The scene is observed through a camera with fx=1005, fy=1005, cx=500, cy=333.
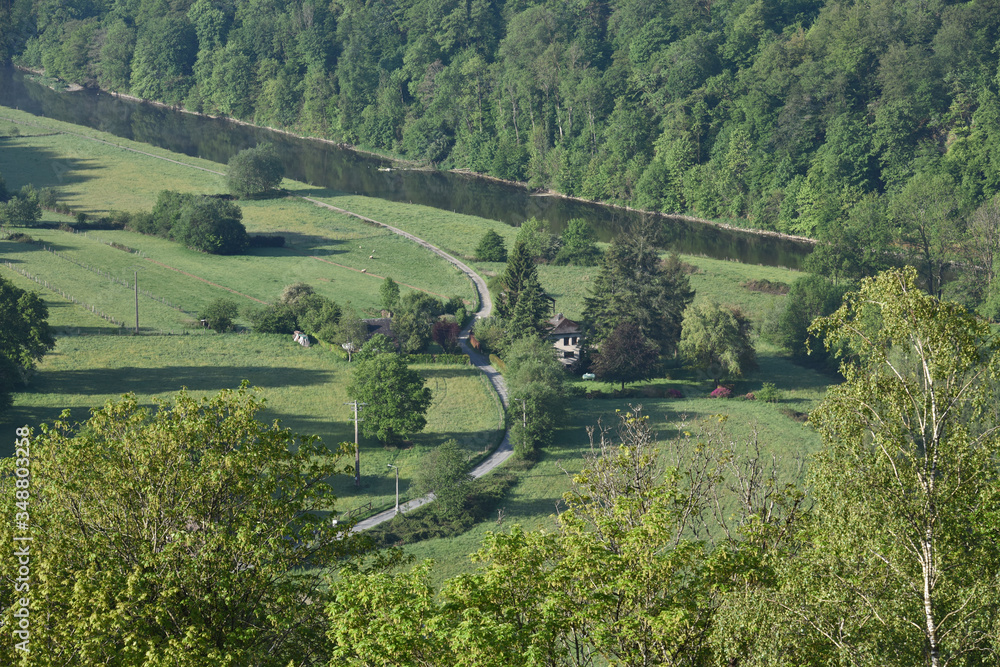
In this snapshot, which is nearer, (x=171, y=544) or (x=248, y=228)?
(x=171, y=544)

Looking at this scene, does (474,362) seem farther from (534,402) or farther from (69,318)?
(69,318)

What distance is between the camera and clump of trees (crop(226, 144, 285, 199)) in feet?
404

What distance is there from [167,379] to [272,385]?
6708 millimetres

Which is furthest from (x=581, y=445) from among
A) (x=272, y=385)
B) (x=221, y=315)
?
(x=221, y=315)

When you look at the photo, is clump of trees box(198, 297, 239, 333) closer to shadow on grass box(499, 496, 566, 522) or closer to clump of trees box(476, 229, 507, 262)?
clump of trees box(476, 229, 507, 262)

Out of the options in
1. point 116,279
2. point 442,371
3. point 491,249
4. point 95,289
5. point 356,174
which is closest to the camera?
point 442,371

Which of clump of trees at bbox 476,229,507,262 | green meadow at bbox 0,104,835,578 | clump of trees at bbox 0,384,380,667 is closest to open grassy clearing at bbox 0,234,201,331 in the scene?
green meadow at bbox 0,104,835,578

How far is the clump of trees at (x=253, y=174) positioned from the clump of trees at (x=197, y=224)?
61.3 feet

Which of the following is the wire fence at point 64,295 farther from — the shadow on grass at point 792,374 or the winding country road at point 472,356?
the shadow on grass at point 792,374

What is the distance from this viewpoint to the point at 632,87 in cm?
14725

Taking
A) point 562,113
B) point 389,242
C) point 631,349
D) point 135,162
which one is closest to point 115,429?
point 631,349

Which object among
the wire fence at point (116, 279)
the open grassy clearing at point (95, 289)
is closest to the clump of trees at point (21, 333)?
the open grassy clearing at point (95, 289)

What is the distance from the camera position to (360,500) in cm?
4953

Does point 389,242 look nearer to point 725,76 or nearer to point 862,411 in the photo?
point 725,76
